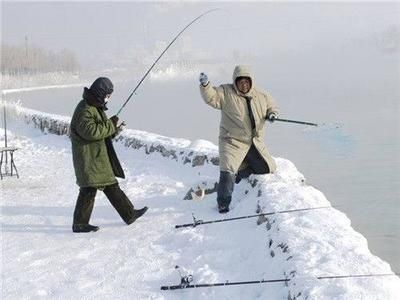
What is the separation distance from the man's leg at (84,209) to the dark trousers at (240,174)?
144cm

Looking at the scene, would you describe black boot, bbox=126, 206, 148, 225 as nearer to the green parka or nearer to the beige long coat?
the green parka

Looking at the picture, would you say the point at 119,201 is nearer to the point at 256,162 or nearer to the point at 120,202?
the point at 120,202

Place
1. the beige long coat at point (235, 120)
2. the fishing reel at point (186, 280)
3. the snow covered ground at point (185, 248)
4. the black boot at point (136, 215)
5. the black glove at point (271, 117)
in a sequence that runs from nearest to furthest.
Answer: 1. the snow covered ground at point (185, 248)
2. the fishing reel at point (186, 280)
3. the black boot at point (136, 215)
4. the beige long coat at point (235, 120)
5. the black glove at point (271, 117)

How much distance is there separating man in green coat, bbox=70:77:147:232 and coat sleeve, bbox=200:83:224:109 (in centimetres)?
104

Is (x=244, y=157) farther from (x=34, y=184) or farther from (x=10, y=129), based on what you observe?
(x=10, y=129)

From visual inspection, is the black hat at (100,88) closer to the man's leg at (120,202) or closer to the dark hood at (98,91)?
the dark hood at (98,91)

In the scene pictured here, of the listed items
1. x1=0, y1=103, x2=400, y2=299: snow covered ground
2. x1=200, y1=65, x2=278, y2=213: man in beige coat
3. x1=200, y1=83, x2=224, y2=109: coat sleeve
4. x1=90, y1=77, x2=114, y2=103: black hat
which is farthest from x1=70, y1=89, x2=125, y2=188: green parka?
x1=200, y1=65, x2=278, y2=213: man in beige coat

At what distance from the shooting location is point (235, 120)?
6.47 m

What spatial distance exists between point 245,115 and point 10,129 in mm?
12303

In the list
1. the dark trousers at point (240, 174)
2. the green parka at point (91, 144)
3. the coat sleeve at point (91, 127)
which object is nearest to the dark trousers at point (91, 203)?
the green parka at point (91, 144)

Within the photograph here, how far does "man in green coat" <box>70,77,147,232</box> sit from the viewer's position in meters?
5.77

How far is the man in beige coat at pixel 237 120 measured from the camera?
6332 mm

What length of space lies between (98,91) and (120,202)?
1278 millimetres

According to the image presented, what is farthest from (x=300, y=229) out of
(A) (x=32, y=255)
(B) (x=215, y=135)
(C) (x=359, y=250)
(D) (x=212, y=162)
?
(B) (x=215, y=135)
